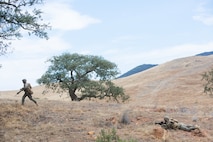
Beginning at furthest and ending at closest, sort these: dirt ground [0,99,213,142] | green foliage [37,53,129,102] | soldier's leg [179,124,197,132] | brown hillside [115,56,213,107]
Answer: brown hillside [115,56,213,107]
green foliage [37,53,129,102]
soldier's leg [179,124,197,132]
dirt ground [0,99,213,142]

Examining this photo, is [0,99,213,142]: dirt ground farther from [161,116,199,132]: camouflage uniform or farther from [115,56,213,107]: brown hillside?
[115,56,213,107]: brown hillside

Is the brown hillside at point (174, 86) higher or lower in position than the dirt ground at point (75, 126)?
higher

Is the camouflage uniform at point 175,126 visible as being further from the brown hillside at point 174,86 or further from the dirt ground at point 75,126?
the brown hillside at point 174,86

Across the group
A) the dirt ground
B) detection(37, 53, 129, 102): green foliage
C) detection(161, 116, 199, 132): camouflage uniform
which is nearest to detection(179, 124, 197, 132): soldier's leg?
detection(161, 116, 199, 132): camouflage uniform

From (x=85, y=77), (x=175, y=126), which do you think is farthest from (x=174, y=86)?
(x=175, y=126)

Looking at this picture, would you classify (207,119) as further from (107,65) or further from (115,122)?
(107,65)

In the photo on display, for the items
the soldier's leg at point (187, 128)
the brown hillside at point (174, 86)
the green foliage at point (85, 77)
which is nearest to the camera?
the soldier's leg at point (187, 128)

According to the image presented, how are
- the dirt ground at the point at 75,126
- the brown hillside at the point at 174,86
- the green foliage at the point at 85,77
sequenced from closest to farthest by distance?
the dirt ground at the point at 75,126 < the green foliage at the point at 85,77 < the brown hillside at the point at 174,86

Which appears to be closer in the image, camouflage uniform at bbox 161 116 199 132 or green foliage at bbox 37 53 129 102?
camouflage uniform at bbox 161 116 199 132

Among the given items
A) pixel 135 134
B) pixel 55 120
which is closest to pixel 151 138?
pixel 135 134

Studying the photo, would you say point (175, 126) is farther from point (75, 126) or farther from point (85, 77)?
point (85, 77)

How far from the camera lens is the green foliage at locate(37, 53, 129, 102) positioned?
41594mm

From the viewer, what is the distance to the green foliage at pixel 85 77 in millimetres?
41594

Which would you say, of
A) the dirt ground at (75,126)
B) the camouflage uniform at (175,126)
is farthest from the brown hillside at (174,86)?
the camouflage uniform at (175,126)
